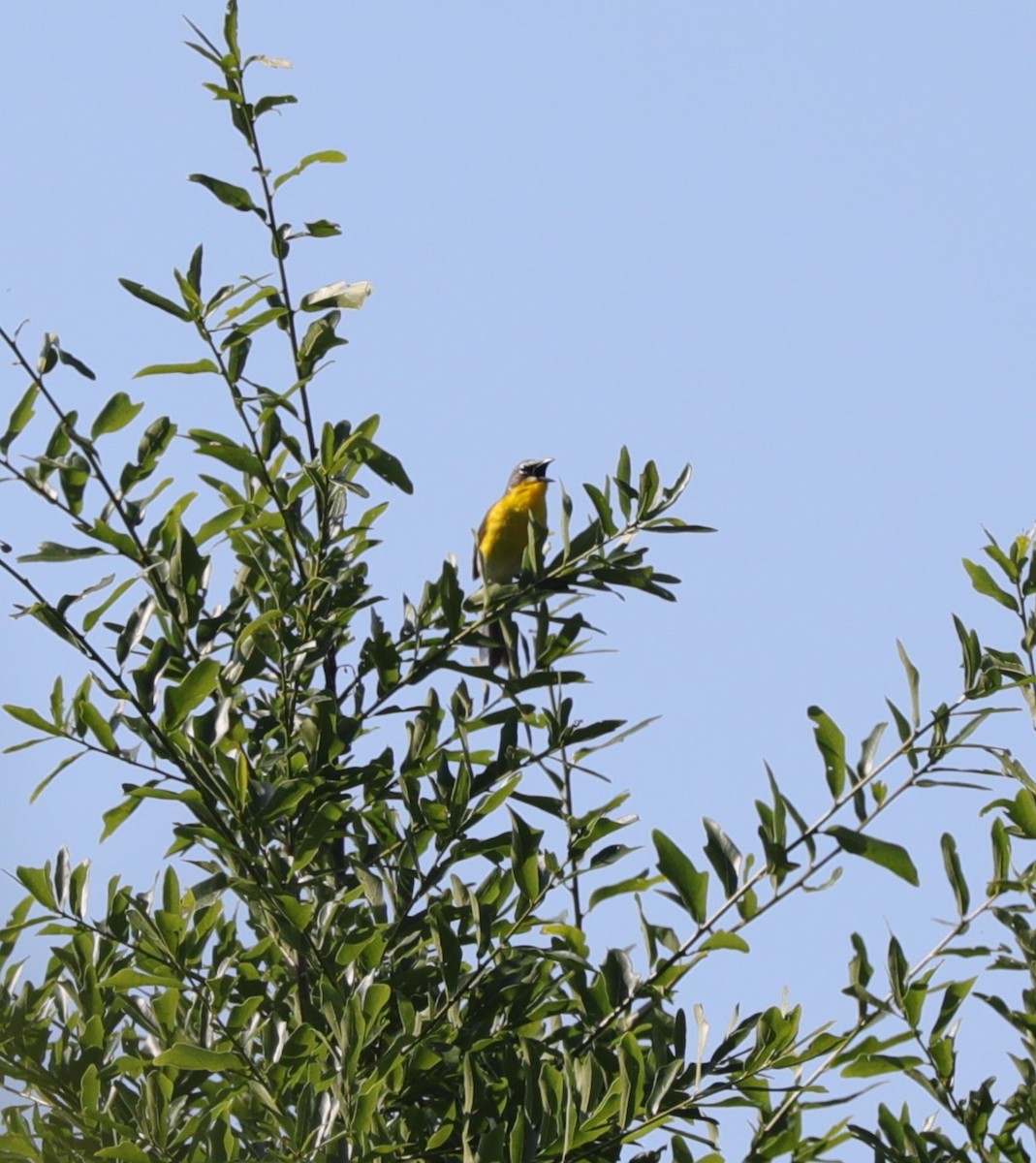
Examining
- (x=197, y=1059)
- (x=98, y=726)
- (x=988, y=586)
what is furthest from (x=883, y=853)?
(x=98, y=726)

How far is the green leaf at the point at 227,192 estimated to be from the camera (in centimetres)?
373

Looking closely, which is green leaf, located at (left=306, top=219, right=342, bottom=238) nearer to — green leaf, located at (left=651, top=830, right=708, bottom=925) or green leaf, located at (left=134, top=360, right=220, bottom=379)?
green leaf, located at (left=134, top=360, right=220, bottom=379)

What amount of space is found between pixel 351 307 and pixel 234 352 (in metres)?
0.30

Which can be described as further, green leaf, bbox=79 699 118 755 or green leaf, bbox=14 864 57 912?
green leaf, bbox=14 864 57 912

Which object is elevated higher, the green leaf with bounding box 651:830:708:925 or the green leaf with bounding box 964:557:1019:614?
the green leaf with bounding box 964:557:1019:614

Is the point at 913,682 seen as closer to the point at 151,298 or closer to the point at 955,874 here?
the point at 955,874

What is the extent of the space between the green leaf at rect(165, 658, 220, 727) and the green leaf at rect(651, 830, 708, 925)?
0.88 metres

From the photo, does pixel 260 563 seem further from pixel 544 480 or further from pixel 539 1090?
pixel 544 480

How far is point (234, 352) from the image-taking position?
3.62 metres

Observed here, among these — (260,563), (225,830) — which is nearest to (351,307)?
(260,563)

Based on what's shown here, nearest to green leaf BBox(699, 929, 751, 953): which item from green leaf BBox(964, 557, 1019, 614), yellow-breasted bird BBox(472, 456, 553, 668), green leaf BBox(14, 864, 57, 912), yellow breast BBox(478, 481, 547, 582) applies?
green leaf BBox(964, 557, 1019, 614)

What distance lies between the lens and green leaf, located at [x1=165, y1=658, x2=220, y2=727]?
9.66ft

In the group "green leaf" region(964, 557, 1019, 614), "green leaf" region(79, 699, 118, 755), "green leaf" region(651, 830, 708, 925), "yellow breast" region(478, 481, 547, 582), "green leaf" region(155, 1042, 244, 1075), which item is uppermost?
"yellow breast" region(478, 481, 547, 582)

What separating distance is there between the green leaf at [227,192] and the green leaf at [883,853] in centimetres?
199
